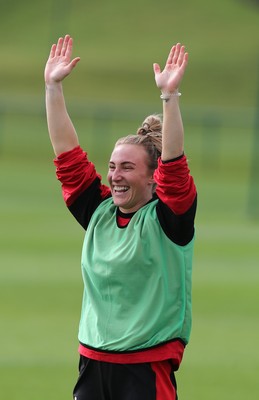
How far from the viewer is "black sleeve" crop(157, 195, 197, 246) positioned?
20.0 feet

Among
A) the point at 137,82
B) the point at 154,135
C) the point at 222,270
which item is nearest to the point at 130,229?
the point at 154,135

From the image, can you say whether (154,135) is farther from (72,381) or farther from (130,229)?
(72,381)

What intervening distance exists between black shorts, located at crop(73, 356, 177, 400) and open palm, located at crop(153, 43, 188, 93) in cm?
144

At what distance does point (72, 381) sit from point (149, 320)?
4.00 meters

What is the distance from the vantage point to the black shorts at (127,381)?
242 inches

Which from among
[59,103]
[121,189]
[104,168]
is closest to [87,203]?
[121,189]

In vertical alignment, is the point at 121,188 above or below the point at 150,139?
below

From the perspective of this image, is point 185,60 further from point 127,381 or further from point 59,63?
point 127,381

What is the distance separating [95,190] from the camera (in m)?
6.61

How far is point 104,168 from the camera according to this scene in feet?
96.7

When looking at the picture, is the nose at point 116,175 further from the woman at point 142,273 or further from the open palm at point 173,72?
the open palm at point 173,72

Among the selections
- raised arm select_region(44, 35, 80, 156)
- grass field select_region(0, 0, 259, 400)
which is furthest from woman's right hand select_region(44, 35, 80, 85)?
grass field select_region(0, 0, 259, 400)

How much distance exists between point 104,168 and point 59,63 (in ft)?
74.3

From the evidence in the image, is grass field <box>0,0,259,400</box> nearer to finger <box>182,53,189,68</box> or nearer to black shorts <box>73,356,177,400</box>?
black shorts <box>73,356,177,400</box>
